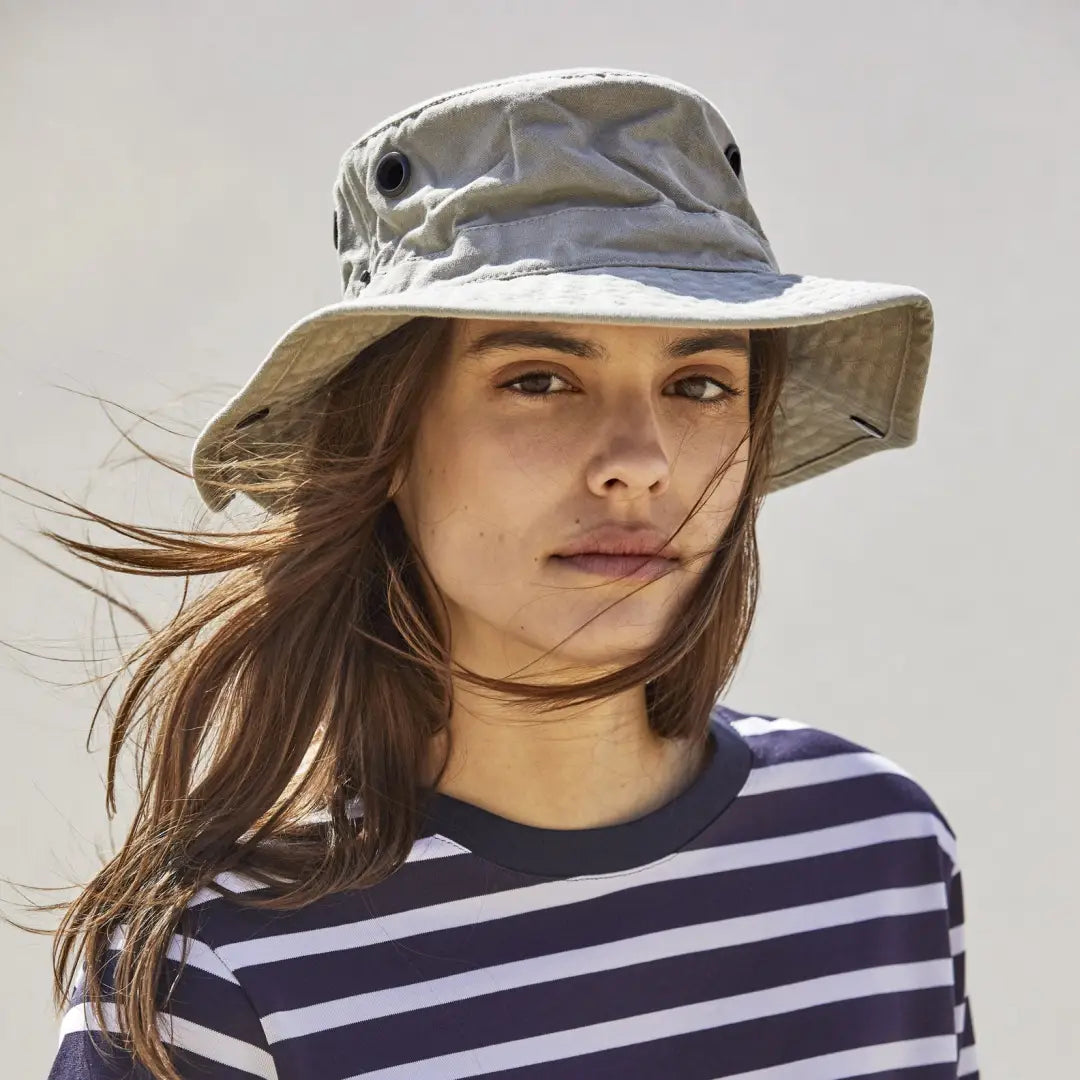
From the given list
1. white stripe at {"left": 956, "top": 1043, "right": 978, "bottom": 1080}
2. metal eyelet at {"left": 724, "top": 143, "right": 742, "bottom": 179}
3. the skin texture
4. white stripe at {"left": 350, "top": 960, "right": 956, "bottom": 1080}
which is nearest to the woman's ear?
the skin texture

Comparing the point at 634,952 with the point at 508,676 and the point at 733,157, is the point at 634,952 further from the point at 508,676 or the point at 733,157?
the point at 733,157

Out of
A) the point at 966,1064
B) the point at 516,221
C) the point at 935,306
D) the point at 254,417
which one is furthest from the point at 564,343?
the point at 935,306

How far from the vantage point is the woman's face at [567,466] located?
1252 mm

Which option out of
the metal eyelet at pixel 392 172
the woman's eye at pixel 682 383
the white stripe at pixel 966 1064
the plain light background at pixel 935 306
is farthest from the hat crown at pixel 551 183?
the plain light background at pixel 935 306

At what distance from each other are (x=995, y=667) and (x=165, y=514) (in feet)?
4.59

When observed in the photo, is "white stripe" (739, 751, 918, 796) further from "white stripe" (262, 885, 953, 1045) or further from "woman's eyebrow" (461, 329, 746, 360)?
"woman's eyebrow" (461, 329, 746, 360)

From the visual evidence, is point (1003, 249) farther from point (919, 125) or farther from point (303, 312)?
point (303, 312)

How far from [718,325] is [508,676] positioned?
42 cm

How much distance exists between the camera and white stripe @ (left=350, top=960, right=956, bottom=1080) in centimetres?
126

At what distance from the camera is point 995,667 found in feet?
8.13

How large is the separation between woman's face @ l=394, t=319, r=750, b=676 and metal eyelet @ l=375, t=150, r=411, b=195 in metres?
0.13

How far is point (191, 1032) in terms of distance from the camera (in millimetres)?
1212

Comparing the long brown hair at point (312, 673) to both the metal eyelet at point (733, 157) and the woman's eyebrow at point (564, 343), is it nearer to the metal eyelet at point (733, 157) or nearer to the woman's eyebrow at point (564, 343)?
the woman's eyebrow at point (564, 343)

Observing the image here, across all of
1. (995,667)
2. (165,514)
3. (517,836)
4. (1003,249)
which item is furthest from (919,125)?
(517,836)
